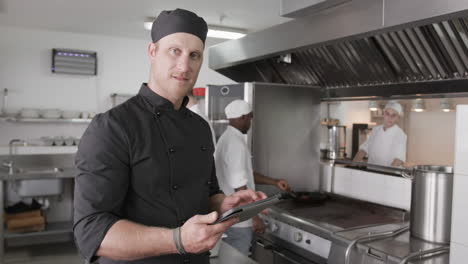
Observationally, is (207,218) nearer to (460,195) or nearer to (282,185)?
(460,195)

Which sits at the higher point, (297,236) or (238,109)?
(238,109)

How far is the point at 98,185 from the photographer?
1.19 metres

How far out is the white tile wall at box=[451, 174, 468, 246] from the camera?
1790 millimetres

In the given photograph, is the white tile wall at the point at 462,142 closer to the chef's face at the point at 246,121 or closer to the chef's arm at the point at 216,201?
the chef's arm at the point at 216,201

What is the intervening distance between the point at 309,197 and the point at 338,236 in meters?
0.87

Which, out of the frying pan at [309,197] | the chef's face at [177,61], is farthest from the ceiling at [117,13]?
the chef's face at [177,61]

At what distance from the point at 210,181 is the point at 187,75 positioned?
490 mm

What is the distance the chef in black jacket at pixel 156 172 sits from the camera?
45.3 inches

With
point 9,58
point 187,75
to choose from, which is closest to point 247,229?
point 187,75

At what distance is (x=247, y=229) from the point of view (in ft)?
9.98

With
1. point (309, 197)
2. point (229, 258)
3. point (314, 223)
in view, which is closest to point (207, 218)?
point (229, 258)

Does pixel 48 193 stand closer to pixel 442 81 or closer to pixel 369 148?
pixel 369 148

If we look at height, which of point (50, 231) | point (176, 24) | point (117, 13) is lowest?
point (50, 231)

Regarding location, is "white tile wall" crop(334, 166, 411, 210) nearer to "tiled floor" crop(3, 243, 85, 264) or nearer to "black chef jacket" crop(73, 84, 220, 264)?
"black chef jacket" crop(73, 84, 220, 264)
